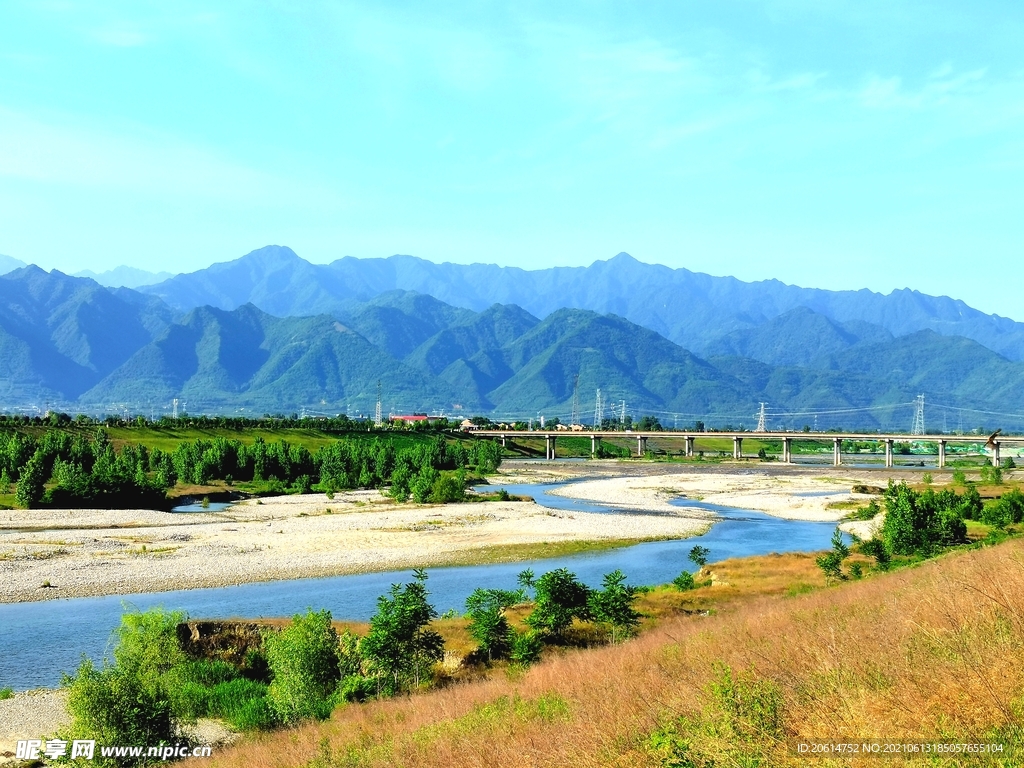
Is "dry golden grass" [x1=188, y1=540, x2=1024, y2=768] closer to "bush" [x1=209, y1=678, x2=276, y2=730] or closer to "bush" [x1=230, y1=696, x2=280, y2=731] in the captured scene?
"bush" [x1=230, y1=696, x2=280, y2=731]

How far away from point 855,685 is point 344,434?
168179mm

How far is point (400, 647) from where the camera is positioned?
2744 centimetres

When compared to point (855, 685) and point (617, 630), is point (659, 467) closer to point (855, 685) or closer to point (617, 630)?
point (617, 630)

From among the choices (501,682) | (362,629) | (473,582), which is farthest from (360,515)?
(501,682)

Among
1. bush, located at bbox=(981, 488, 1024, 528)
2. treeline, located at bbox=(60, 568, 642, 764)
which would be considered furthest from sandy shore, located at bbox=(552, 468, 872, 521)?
treeline, located at bbox=(60, 568, 642, 764)

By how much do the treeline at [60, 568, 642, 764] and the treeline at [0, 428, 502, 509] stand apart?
209 feet

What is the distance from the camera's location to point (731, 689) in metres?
13.9

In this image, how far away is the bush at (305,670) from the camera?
83.3 feet

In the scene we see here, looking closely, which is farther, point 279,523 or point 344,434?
point 344,434

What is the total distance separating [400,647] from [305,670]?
9.93 ft

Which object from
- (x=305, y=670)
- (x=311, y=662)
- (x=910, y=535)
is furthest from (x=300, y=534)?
(x=910, y=535)

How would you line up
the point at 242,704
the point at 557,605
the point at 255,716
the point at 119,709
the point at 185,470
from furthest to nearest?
1. the point at 185,470
2. the point at 557,605
3. the point at 242,704
4. the point at 255,716
5. the point at 119,709

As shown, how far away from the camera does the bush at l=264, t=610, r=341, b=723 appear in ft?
83.3

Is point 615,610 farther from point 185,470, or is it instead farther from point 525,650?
point 185,470
